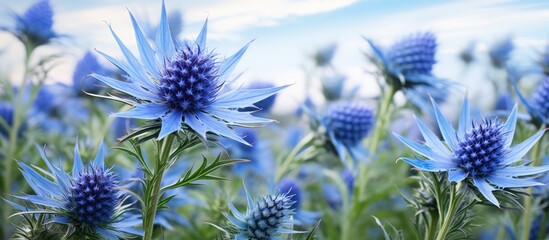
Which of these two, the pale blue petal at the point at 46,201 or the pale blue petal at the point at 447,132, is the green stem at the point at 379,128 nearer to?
the pale blue petal at the point at 447,132

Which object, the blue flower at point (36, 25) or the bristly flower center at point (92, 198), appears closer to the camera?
the bristly flower center at point (92, 198)

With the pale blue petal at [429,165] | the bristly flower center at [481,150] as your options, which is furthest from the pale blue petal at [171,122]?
the bristly flower center at [481,150]

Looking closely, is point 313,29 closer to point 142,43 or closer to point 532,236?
point 142,43

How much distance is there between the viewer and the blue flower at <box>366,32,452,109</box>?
142 cm

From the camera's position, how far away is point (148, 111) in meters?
0.76

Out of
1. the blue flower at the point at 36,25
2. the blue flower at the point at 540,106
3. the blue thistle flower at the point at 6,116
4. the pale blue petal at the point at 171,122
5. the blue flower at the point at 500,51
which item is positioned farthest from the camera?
the blue flower at the point at 500,51

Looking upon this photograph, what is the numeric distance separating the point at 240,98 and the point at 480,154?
0.35m

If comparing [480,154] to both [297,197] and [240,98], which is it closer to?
[240,98]

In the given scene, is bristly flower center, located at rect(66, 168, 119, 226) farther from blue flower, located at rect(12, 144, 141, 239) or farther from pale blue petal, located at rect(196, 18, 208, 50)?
pale blue petal, located at rect(196, 18, 208, 50)

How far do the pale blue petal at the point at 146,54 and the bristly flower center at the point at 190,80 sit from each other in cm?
2

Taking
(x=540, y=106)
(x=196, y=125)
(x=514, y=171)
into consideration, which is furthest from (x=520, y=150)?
(x=196, y=125)

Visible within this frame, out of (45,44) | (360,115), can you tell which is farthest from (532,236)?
(45,44)

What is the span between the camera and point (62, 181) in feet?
2.68

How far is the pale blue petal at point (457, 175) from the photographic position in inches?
31.2
